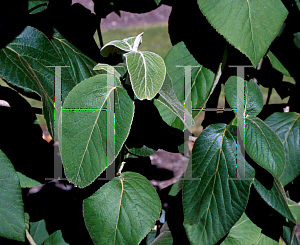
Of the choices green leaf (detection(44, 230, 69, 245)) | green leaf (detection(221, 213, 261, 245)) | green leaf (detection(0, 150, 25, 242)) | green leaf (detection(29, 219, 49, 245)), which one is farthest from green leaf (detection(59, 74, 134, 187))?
green leaf (detection(29, 219, 49, 245))

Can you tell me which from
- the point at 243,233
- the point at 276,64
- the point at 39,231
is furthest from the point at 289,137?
the point at 39,231

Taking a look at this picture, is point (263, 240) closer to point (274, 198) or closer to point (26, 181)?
point (274, 198)

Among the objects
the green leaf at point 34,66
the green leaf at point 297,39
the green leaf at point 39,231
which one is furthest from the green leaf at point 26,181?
the green leaf at point 297,39

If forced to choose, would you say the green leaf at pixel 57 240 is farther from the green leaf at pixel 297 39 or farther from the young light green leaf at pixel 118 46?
the green leaf at pixel 297 39

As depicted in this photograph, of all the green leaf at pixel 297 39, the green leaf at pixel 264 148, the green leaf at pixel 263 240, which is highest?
the green leaf at pixel 297 39

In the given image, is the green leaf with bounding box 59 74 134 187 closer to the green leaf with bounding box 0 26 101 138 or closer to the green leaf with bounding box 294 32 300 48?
the green leaf with bounding box 0 26 101 138

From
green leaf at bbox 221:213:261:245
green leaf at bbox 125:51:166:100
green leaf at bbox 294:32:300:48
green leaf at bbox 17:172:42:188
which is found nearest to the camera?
green leaf at bbox 125:51:166:100

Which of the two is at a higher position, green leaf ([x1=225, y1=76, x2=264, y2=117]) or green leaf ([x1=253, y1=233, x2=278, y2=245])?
green leaf ([x1=225, y1=76, x2=264, y2=117])
